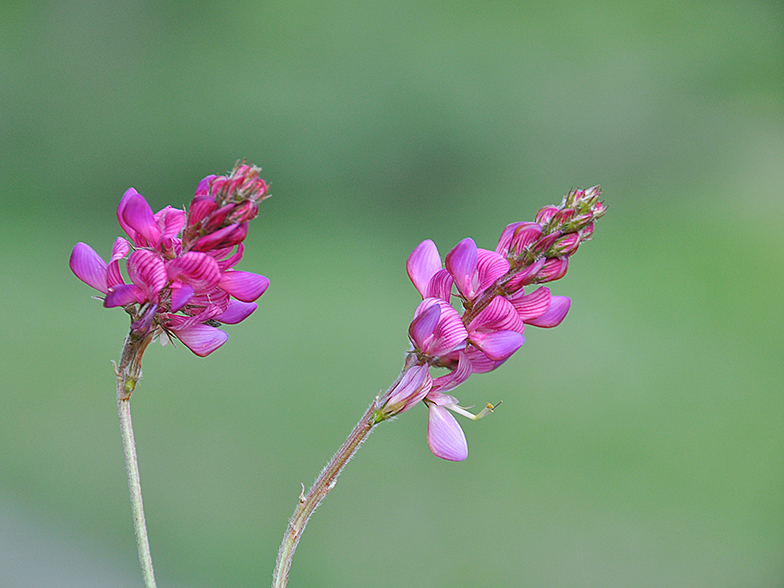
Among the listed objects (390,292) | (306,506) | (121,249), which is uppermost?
(390,292)

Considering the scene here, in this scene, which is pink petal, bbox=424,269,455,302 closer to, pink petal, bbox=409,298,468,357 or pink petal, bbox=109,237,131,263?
pink petal, bbox=409,298,468,357

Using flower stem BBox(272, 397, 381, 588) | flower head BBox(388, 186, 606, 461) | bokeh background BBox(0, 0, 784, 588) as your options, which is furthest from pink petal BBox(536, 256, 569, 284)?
bokeh background BBox(0, 0, 784, 588)

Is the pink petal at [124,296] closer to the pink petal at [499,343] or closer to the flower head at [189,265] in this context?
the flower head at [189,265]

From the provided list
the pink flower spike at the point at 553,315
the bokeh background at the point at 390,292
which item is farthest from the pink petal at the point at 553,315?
the bokeh background at the point at 390,292

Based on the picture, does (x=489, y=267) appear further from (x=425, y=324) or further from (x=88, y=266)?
(x=88, y=266)

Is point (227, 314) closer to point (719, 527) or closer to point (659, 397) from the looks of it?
point (719, 527)

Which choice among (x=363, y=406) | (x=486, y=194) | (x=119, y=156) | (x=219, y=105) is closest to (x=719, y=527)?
(x=363, y=406)

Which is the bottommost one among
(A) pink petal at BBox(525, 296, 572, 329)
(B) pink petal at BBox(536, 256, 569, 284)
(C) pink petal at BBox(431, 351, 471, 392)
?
(C) pink petal at BBox(431, 351, 471, 392)

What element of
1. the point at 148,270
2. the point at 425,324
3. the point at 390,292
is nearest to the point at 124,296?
the point at 148,270
